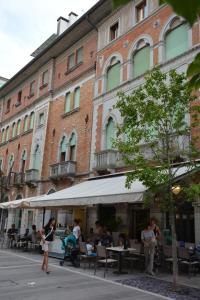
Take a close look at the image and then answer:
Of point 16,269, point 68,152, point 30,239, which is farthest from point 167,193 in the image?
point 68,152

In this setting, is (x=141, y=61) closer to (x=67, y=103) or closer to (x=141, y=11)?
(x=141, y=11)

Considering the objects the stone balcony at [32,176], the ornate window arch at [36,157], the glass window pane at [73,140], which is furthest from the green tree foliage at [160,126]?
the ornate window arch at [36,157]

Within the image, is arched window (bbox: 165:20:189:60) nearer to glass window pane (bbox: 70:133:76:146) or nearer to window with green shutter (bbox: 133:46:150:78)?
window with green shutter (bbox: 133:46:150:78)

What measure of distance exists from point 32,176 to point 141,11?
13605mm

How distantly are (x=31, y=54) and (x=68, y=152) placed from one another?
1701cm

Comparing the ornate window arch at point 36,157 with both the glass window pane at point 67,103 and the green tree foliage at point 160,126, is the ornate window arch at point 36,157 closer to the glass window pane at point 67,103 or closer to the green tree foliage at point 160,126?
the glass window pane at point 67,103

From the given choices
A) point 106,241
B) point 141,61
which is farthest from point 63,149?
point 106,241

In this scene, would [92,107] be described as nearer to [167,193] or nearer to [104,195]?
[104,195]

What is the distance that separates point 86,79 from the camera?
21.6 metres

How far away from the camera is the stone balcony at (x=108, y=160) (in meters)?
16.6

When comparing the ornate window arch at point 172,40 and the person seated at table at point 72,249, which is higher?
the ornate window arch at point 172,40

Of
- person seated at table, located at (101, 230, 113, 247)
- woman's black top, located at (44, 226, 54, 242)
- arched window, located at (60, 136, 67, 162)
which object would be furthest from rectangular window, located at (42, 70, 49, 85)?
woman's black top, located at (44, 226, 54, 242)

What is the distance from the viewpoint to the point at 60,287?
8.34 metres

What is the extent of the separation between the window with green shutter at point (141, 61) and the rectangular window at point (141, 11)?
6.41 feet
